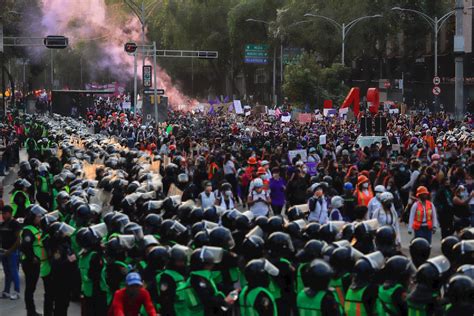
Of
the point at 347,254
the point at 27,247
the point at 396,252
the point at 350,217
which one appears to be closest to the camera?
the point at 347,254

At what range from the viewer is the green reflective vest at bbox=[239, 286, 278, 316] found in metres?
9.25

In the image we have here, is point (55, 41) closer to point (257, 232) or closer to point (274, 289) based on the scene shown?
point (257, 232)

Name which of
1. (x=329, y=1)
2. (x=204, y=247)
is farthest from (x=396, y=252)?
(x=329, y=1)

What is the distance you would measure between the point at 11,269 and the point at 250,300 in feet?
21.2

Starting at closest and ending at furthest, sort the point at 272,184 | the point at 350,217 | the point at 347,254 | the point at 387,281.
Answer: the point at 387,281, the point at 347,254, the point at 350,217, the point at 272,184

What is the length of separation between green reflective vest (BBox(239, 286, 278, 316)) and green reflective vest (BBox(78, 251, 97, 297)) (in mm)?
2488

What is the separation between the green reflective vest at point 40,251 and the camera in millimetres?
12680

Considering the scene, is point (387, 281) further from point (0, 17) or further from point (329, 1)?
point (329, 1)

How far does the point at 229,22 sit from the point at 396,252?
6624 centimetres

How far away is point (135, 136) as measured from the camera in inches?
1657

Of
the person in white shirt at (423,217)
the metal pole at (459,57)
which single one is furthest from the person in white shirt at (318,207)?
the metal pole at (459,57)

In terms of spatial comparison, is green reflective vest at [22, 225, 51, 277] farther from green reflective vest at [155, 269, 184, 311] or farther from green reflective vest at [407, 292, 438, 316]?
green reflective vest at [407, 292, 438, 316]

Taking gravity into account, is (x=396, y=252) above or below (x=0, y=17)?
below

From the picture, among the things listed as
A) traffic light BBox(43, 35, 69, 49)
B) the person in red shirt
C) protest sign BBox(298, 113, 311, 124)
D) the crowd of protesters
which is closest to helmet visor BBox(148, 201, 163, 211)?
the crowd of protesters
